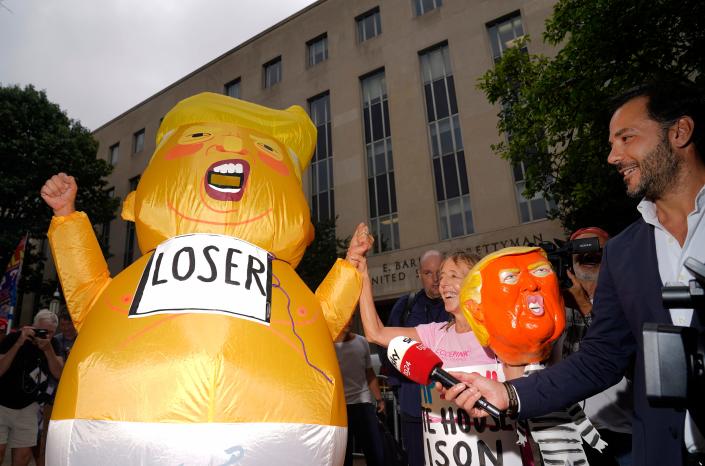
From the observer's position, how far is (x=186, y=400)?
6.72 ft

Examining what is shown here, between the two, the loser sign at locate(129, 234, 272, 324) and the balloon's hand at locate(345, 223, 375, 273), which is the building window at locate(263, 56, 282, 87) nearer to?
the balloon's hand at locate(345, 223, 375, 273)

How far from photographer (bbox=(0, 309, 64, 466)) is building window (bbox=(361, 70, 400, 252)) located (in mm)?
11785

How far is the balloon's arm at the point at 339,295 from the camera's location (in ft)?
9.45

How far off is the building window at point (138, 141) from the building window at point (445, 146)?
14959mm

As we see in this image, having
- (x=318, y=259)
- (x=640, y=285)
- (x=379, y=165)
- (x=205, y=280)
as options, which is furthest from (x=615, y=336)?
(x=379, y=165)

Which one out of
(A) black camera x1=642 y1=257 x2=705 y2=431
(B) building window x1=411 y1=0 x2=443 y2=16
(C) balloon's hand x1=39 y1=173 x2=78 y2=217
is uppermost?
(B) building window x1=411 y1=0 x2=443 y2=16

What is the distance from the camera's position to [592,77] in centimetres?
668

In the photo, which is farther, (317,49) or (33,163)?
(317,49)

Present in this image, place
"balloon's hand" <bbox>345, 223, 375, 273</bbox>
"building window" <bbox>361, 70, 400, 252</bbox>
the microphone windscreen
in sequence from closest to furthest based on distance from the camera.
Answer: the microphone windscreen → "balloon's hand" <bbox>345, 223, 375, 273</bbox> → "building window" <bbox>361, 70, 400, 252</bbox>

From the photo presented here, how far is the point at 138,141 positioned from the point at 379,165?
14262 millimetres

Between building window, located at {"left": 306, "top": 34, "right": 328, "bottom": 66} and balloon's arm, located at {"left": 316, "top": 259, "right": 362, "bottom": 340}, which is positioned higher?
building window, located at {"left": 306, "top": 34, "right": 328, "bottom": 66}

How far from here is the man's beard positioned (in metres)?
1.71

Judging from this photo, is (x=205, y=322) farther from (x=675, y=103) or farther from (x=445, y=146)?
(x=445, y=146)

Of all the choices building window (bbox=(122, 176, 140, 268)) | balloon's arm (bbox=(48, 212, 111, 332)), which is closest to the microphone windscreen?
balloon's arm (bbox=(48, 212, 111, 332))
